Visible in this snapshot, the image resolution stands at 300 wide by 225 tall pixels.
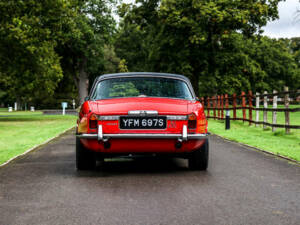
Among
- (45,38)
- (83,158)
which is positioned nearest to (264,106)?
(83,158)

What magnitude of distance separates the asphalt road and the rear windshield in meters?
1.22

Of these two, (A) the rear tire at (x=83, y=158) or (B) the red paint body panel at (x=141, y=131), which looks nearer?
(B) the red paint body panel at (x=141, y=131)

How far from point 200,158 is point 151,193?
180 centimetres

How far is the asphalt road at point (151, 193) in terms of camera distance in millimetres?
4195

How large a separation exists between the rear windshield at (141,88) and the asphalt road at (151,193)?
1.22 metres

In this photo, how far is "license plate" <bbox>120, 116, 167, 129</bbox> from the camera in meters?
6.36

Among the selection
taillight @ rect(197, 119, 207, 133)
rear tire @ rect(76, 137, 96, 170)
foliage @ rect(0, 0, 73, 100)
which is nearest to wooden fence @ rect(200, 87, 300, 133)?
taillight @ rect(197, 119, 207, 133)

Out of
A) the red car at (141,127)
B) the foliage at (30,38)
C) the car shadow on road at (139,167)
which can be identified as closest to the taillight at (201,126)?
the red car at (141,127)

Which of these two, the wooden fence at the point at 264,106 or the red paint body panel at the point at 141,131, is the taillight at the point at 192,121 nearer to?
the red paint body panel at the point at 141,131

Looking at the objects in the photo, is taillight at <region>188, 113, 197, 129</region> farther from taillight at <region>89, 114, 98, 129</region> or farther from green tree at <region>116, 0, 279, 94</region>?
green tree at <region>116, 0, 279, 94</region>

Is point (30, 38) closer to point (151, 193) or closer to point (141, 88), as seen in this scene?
point (141, 88)

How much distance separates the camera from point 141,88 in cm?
710

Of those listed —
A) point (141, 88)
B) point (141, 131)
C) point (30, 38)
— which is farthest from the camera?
point (30, 38)

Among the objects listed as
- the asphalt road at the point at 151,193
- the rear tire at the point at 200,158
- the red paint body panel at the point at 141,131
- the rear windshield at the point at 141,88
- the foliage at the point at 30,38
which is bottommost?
the asphalt road at the point at 151,193
